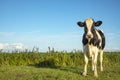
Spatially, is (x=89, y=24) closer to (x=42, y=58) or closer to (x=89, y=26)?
(x=89, y=26)

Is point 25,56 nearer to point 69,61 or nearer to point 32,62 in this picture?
point 32,62

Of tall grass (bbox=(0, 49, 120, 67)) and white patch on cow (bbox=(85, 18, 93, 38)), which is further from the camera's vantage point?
tall grass (bbox=(0, 49, 120, 67))

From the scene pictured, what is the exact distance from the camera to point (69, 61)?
24.5 meters

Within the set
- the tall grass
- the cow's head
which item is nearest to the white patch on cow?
the cow's head

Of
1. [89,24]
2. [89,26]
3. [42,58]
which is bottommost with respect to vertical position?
[42,58]

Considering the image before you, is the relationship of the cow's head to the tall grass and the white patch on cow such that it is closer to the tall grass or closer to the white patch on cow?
the white patch on cow

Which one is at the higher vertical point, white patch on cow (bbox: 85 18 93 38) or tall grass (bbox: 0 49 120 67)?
white patch on cow (bbox: 85 18 93 38)

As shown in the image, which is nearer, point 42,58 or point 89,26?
point 89,26

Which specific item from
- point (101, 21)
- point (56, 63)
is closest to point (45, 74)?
point (101, 21)

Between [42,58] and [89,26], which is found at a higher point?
[89,26]

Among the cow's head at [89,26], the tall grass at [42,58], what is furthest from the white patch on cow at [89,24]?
the tall grass at [42,58]

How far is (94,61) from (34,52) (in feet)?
35.2

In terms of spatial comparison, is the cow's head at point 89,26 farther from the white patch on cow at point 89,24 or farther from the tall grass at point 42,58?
the tall grass at point 42,58

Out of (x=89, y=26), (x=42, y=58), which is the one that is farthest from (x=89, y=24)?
(x=42, y=58)
